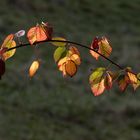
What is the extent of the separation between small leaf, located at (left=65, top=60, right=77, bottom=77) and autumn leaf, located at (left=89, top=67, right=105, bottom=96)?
0.31 ft

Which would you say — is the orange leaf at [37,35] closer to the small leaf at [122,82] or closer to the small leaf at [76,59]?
the small leaf at [76,59]

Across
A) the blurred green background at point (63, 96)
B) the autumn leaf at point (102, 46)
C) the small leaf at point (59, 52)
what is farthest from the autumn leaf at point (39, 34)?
the blurred green background at point (63, 96)

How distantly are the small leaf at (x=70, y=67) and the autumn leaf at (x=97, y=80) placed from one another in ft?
0.31

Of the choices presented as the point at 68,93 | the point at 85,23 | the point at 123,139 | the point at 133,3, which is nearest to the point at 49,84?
the point at 68,93

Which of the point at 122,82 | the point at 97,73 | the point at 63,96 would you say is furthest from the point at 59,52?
the point at 63,96

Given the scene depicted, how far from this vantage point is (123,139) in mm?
7246

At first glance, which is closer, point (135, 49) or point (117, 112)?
point (117, 112)

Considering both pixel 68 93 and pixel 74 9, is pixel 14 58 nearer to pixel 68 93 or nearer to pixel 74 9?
pixel 68 93

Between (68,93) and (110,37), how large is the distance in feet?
11.0

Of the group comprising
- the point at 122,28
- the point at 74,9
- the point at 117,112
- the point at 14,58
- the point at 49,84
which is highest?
the point at 74,9

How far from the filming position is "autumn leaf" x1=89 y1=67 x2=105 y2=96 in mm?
1816

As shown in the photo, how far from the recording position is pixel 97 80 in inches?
71.7

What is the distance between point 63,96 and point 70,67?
6556 millimetres

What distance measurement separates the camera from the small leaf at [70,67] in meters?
1.75
